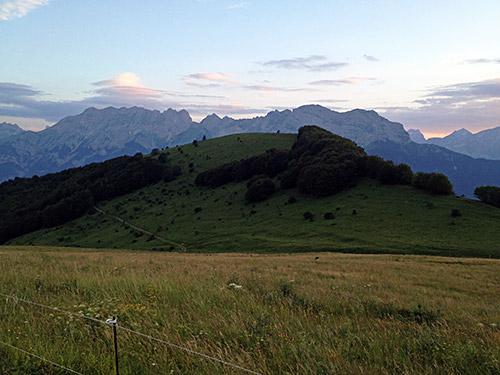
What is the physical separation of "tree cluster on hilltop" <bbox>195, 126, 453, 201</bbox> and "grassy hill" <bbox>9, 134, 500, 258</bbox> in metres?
3.52

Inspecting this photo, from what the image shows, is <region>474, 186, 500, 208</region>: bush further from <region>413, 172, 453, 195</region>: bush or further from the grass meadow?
the grass meadow

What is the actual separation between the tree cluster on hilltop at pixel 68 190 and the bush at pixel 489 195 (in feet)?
392

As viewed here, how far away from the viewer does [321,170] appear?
330ft

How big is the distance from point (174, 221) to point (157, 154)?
8767 cm

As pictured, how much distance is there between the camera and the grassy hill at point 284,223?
58.8m

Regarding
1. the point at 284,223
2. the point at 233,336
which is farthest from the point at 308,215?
the point at 233,336

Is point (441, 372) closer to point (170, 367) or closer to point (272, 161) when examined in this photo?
point (170, 367)

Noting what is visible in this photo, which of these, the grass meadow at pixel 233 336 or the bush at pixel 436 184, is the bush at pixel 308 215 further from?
the grass meadow at pixel 233 336

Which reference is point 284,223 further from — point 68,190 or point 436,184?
point 68,190

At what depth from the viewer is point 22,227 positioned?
13112 cm

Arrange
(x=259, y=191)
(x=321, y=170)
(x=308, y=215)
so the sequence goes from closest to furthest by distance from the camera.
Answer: (x=308, y=215) → (x=321, y=170) → (x=259, y=191)

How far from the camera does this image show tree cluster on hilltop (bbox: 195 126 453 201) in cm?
8828

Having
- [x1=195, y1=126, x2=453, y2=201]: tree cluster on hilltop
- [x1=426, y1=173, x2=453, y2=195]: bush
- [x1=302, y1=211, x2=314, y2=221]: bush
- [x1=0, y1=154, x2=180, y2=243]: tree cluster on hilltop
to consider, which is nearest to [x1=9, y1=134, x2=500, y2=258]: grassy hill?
[x1=302, y1=211, x2=314, y2=221]: bush

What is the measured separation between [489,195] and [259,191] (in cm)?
6291
